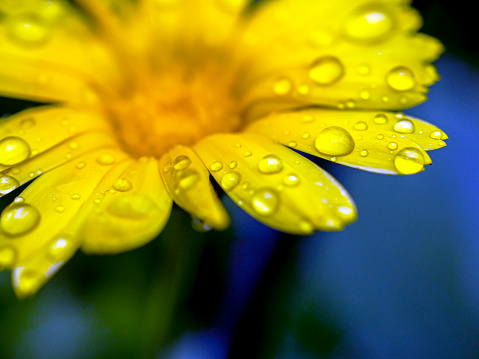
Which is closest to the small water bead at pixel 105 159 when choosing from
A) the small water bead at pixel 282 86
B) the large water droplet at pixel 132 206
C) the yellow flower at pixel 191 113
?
the yellow flower at pixel 191 113

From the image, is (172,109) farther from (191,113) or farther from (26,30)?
(26,30)

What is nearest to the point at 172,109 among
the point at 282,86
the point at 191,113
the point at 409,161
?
the point at 191,113

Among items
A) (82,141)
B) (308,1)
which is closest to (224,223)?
(82,141)

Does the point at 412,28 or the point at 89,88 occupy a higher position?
the point at 412,28

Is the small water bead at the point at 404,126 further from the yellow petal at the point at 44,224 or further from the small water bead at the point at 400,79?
Result: the yellow petal at the point at 44,224

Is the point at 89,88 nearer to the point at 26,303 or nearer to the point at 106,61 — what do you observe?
the point at 106,61
